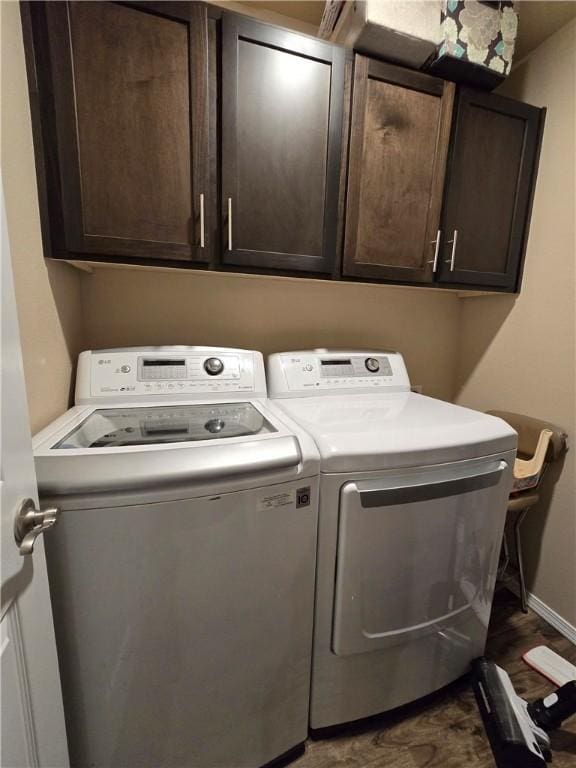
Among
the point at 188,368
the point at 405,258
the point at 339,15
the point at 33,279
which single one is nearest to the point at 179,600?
the point at 188,368

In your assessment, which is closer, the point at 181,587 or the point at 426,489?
the point at 181,587

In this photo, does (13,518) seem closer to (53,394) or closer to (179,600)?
(179,600)

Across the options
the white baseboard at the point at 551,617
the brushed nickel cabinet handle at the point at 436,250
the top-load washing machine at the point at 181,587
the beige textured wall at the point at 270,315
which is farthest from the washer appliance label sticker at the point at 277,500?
the white baseboard at the point at 551,617

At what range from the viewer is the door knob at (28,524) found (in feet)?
1.68

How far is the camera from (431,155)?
131 centimetres

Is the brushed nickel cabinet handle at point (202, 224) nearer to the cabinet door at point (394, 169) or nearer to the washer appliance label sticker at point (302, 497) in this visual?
the cabinet door at point (394, 169)

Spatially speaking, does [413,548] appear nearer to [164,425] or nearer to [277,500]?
[277,500]

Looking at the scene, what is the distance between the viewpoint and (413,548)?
96 centimetres

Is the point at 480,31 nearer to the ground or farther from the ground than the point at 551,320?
farther from the ground

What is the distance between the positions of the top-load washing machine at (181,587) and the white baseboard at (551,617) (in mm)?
1233

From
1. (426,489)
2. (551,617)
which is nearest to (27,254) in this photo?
(426,489)

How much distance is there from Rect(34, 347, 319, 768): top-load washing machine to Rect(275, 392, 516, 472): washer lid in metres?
0.08

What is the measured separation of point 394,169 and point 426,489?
1.16 meters

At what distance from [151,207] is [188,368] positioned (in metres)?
0.54
